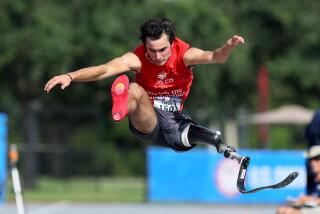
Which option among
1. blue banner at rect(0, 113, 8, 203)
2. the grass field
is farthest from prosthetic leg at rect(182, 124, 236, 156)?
the grass field

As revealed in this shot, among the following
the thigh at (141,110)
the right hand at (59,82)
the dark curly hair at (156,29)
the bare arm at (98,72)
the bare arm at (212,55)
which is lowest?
the thigh at (141,110)

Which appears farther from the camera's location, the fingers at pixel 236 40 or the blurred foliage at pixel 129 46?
the blurred foliage at pixel 129 46

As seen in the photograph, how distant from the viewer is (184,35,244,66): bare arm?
881 cm

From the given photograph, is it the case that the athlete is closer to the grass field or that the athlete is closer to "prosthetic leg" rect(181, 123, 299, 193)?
"prosthetic leg" rect(181, 123, 299, 193)

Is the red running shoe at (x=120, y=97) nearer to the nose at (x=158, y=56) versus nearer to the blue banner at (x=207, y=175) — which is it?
the nose at (x=158, y=56)

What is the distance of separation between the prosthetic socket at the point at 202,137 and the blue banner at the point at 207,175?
13.7 meters

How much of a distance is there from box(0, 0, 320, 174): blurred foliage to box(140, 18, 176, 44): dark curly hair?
60.3 ft

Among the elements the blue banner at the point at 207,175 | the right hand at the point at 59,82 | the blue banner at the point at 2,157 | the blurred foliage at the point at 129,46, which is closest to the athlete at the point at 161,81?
the right hand at the point at 59,82

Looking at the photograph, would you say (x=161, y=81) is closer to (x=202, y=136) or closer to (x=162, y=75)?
(x=162, y=75)

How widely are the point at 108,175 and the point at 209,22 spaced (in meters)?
13.5

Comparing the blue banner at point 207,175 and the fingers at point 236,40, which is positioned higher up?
the fingers at point 236,40

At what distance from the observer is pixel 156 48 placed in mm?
9180

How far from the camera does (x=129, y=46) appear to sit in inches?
1113

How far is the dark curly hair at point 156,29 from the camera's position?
361 inches
